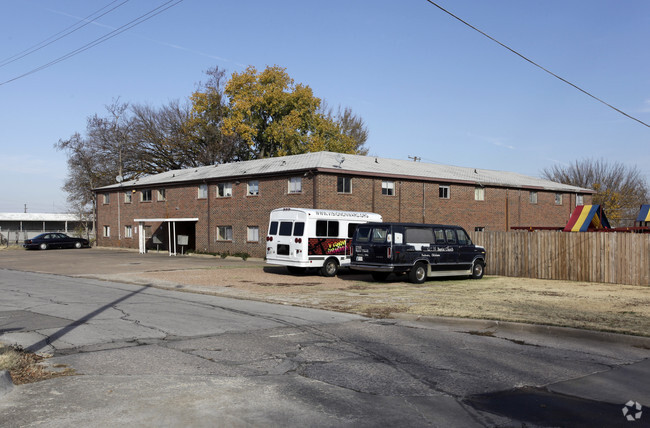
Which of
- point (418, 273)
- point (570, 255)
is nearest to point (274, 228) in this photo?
point (418, 273)

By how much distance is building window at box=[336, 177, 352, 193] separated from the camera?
3391 centimetres

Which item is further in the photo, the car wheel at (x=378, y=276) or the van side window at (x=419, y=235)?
the car wheel at (x=378, y=276)

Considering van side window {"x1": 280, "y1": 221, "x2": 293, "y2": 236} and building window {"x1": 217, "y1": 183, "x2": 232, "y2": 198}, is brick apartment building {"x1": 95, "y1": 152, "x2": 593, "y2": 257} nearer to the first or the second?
building window {"x1": 217, "y1": 183, "x2": 232, "y2": 198}

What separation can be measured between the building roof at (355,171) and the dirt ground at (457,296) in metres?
12.2

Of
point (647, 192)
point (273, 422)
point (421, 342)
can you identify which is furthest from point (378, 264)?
point (647, 192)

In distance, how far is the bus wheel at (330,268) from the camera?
74.4 feet

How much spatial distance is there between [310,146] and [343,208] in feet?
77.1

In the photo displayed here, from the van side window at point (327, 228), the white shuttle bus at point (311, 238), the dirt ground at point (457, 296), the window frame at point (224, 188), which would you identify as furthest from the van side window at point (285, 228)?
the window frame at point (224, 188)

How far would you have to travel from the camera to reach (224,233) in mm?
39625

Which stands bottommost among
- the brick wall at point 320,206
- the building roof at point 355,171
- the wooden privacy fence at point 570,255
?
the wooden privacy fence at point 570,255

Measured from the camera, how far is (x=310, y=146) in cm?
5650

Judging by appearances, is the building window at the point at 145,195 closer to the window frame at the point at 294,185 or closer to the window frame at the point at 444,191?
the window frame at the point at 294,185

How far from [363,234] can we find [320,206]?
1247cm

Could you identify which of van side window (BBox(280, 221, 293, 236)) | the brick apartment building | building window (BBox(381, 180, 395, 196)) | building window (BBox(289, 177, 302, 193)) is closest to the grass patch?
van side window (BBox(280, 221, 293, 236))
